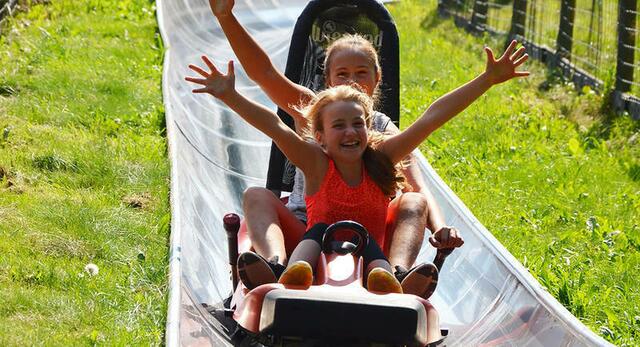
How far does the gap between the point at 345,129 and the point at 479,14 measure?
9.25 metres

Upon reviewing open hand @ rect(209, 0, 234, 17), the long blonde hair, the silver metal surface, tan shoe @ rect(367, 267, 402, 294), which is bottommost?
the silver metal surface

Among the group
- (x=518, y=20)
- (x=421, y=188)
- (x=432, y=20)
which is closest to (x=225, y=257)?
(x=421, y=188)

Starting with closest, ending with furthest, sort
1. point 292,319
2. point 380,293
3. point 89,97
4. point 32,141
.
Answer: point 292,319 → point 380,293 → point 32,141 → point 89,97

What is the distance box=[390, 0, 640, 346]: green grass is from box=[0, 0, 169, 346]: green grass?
1.93m

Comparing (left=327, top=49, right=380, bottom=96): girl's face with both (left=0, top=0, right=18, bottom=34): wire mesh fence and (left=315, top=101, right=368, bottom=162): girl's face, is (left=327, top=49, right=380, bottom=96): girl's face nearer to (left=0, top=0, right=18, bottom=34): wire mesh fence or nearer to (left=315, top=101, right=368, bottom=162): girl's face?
(left=315, top=101, right=368, bottom=162): girl's face

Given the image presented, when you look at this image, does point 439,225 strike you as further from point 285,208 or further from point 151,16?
point 151,16

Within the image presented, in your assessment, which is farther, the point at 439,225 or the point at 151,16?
the point at 151,16

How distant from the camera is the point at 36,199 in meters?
5.54

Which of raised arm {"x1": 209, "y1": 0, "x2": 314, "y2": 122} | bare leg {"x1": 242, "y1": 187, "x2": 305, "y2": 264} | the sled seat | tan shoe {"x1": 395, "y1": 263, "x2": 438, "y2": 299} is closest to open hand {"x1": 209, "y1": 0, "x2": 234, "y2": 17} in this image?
raised arm {"x1": 209, "y1": 0, "x2": 314, "y2": 122}

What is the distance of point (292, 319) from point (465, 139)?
4871mm

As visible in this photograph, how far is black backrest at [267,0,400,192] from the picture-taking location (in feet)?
17.9

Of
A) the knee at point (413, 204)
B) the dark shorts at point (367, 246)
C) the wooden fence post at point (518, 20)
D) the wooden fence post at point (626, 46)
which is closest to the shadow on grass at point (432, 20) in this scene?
the wooden fence post at point (518, 20)

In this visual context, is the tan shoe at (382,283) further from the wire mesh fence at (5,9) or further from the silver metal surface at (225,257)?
the wire mesh fence at (5,9)

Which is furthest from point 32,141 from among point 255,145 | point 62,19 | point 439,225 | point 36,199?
point 62,19
